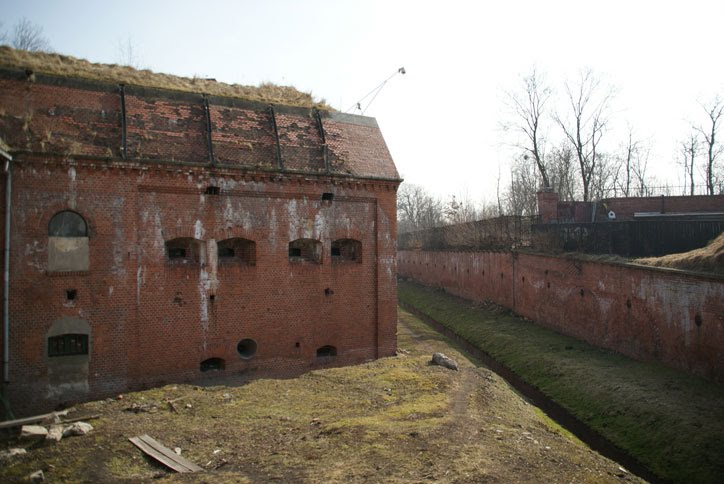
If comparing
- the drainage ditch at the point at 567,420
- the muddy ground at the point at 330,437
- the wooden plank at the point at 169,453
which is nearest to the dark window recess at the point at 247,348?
the muddy ground at the point at 330,437

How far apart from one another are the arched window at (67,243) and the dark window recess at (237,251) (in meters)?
3.22

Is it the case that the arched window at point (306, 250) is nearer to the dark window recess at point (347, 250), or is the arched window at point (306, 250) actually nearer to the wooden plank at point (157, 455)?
the dark window recess at point (347, 250)

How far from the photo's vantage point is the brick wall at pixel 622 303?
12242 millimetres

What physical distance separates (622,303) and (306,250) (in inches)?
386

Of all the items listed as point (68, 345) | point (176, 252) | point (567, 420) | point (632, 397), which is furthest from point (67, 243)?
point (632, 397)

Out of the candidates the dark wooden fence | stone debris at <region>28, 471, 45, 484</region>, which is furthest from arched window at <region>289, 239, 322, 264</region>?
the dark wooden fence

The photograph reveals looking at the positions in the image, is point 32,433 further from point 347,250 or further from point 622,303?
point 622,303

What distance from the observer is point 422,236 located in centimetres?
3722

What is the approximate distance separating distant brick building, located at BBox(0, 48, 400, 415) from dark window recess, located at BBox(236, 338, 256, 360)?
56 millimetres

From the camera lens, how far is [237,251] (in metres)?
13.8

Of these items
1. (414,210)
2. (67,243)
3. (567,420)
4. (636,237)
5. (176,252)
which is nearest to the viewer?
(67,243)

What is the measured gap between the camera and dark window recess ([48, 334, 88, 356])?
11.4 meters

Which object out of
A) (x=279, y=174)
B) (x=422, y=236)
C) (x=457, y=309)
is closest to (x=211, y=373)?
(x=279, y=174)

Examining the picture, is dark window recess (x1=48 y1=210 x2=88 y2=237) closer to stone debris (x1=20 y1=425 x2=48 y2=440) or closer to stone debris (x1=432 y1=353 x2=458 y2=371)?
stone debris (x1=20 y1=425 x2=48 y2=440)
